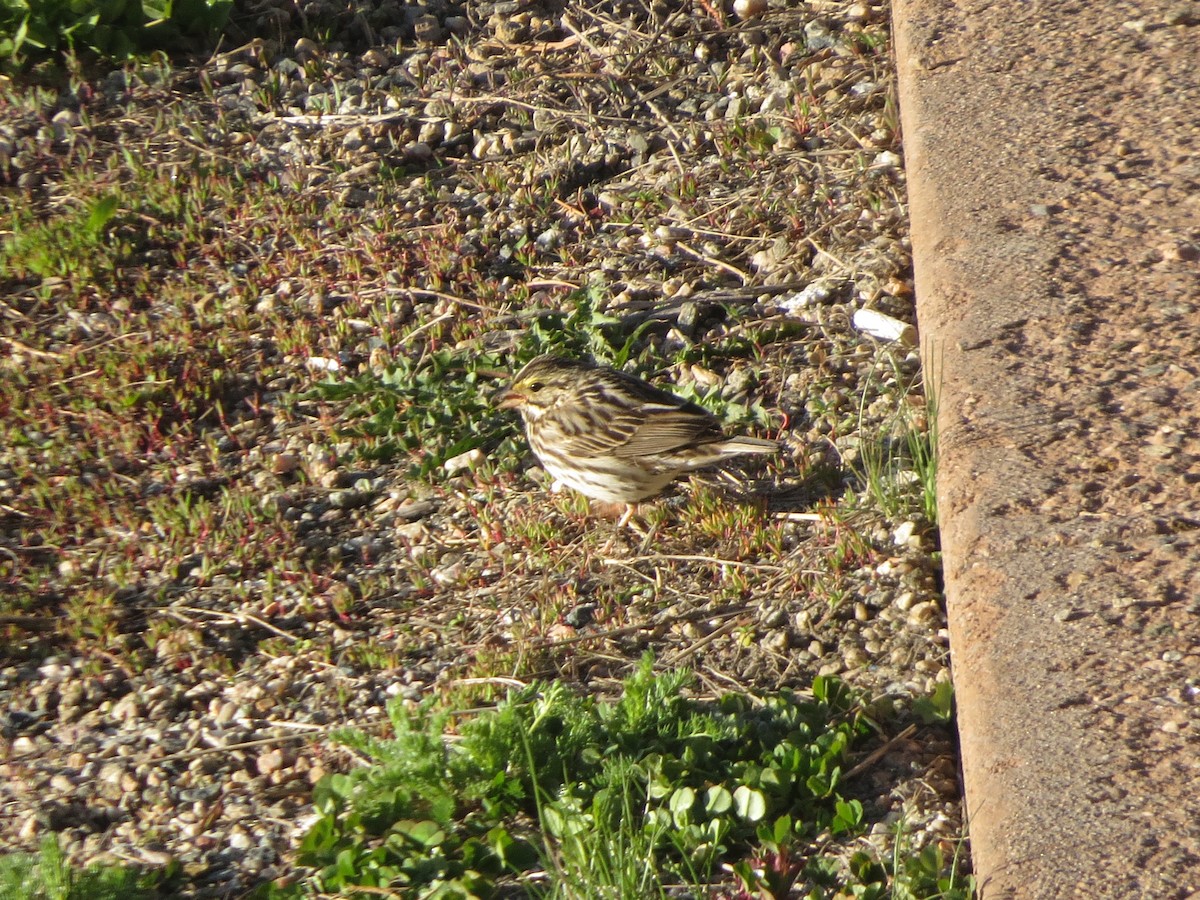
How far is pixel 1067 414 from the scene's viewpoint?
14.7 feet

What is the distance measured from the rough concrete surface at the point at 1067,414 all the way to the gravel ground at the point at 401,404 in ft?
1.97

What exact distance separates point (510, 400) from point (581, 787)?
2.32 metres

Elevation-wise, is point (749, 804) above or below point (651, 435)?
below

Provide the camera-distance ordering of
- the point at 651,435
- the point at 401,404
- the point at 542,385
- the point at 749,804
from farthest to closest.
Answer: the point at 401,404, the point at 542,385, the point at 651,435, the point at 749,804

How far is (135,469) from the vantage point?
6.59 metres

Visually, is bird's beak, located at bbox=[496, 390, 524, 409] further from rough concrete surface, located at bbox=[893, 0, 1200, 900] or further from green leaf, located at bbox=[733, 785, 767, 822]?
green leaf, located at bbox=[733, 785, 767, 822]

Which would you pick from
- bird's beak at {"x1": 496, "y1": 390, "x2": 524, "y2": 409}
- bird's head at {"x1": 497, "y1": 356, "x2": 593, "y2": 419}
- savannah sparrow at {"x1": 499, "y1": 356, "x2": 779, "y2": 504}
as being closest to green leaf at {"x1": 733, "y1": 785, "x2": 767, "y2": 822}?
savannah sparrow at {"x1": 499, "y1": 356, "x2": 779, "y2": 504}

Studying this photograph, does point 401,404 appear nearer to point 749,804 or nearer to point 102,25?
point 749,804

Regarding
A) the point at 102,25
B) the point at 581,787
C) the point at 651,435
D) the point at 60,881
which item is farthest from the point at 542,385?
the point at 102,25

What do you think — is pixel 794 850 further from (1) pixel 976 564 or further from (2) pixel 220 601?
(2) pixel 220 601

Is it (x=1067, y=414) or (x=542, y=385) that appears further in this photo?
(x=542, y=385)

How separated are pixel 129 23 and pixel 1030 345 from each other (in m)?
6.16

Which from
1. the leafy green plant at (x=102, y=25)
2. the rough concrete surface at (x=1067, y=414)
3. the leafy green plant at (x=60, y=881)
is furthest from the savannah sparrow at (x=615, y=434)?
the leafy green plant at (x=102, y=25)

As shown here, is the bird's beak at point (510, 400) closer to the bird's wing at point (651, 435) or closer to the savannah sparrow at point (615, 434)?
the savannah sparrow at point (615, 434)
